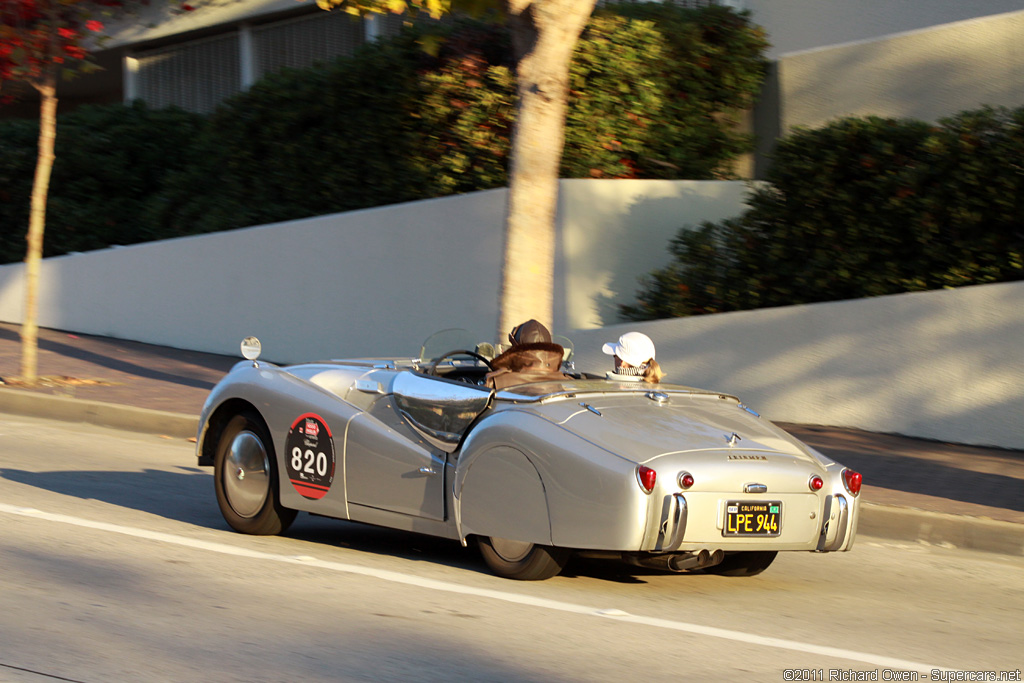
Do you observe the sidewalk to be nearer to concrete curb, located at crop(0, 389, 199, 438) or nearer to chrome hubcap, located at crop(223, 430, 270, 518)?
concrete curb, located at crop(0, 389, 199, 438)

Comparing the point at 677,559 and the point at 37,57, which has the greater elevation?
the point at 37,57

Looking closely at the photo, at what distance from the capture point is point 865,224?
1209cm

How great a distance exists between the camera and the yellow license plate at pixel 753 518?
569 centimetres

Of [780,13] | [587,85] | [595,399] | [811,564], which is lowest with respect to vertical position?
[811,564]

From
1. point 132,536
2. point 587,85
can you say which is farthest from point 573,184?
point 132,536

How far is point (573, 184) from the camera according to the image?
13.6 meters

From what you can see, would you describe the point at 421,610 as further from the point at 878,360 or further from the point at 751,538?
the point at 878,360

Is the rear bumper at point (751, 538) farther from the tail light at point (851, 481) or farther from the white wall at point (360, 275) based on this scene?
the white wall at point (360, 275)

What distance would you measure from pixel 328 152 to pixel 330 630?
40.4 ft

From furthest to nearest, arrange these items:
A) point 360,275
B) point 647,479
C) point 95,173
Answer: point 95,173
point 360,275
point 647,479

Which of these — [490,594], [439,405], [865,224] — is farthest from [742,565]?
[865,224]

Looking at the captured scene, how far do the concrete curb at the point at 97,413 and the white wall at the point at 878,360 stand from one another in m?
4.73

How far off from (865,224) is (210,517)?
23.7 feet

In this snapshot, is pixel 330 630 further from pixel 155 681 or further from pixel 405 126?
pixel 405 126
